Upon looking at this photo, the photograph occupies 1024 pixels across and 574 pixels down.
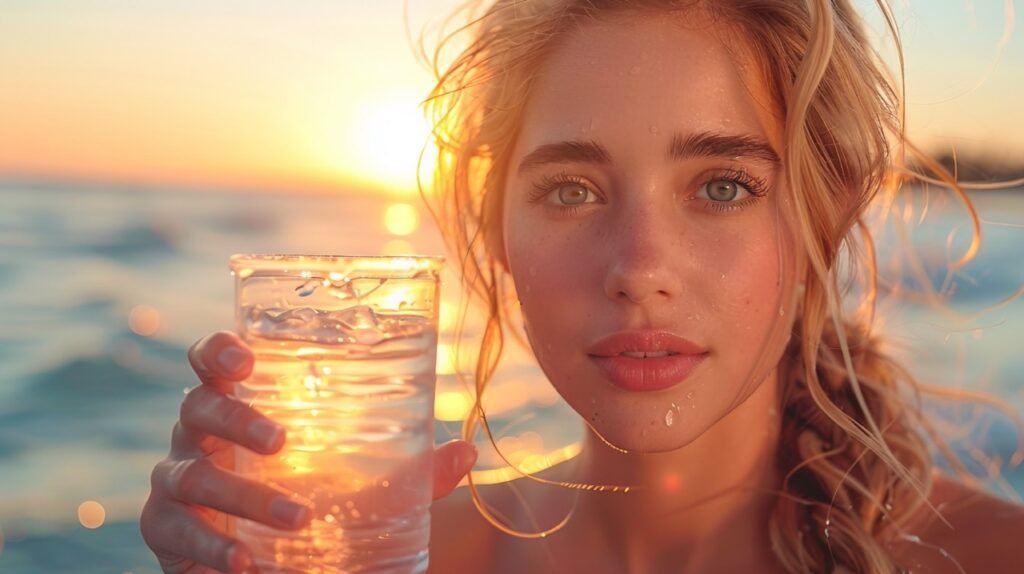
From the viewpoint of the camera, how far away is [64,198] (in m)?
13.1

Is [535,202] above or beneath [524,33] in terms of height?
beneath

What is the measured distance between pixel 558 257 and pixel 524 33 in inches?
24.1

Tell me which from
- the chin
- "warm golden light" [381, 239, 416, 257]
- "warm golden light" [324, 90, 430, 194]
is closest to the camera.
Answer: the chin

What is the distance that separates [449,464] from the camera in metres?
2.27

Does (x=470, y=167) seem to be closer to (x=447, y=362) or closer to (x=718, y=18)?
(x=718, y=18)

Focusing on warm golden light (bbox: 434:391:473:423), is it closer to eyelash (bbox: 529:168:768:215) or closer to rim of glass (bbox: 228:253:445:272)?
eyelash (bbox: 529:168:768:215)

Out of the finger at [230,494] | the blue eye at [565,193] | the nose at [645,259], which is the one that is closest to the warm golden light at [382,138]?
the blue eye at [565,193]

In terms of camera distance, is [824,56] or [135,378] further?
[135,378]

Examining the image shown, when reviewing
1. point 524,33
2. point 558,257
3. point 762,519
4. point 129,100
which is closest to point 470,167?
point 524,33

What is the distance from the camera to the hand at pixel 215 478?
1818 millimetres

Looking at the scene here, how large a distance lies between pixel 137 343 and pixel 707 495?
22.2ft

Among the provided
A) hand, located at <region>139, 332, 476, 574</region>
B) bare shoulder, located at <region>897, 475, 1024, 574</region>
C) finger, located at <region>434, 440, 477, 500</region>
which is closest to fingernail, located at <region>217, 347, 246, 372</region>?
hand, located at <region>139, 332, 476, 574</region>

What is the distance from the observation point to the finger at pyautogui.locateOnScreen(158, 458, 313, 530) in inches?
69.6

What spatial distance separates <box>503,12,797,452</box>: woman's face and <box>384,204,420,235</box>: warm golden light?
10195 millimetres
